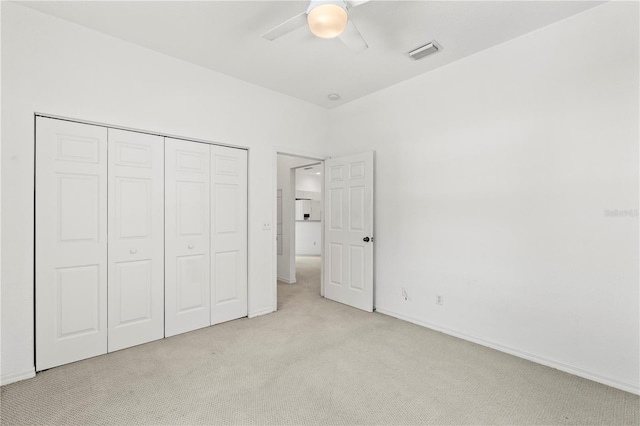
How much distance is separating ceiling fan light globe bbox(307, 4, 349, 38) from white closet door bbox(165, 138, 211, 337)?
77.2 inches

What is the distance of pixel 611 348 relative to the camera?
87.2 inches

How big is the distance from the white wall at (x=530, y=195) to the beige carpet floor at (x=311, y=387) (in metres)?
0.31

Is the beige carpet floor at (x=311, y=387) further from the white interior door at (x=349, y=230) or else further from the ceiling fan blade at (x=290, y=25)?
the ceiling fan blade at (x=290, y=25)

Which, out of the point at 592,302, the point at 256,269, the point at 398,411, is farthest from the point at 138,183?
the point at 592,302

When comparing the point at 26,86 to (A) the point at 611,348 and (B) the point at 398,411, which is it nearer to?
(B) the point at 398,411

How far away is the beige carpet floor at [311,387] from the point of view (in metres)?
1.86

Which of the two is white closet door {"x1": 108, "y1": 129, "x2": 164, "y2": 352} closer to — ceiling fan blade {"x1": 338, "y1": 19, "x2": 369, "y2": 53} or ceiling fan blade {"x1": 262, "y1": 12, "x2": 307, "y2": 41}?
ceiling fan blade {"x1": 262, "y1": 12, "x2": 307, "y2": 41}

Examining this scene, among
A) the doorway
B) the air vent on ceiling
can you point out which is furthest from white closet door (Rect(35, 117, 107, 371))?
the air vent on ceiling

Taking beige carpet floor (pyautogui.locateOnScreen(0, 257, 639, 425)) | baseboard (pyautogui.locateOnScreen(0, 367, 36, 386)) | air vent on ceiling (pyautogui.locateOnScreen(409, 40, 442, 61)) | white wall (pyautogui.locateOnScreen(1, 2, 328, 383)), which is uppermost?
air vent on ceiling (pyautogui.locateOnScreen(409, 40, 442, 61))

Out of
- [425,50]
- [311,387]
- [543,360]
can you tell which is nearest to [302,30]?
[425,50]

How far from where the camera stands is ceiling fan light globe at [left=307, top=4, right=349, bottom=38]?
1.75 metres

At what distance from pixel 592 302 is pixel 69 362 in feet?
13.7

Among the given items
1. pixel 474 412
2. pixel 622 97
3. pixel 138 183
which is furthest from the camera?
pixel 138 183

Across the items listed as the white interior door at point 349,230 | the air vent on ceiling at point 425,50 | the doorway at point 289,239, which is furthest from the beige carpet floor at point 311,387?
the air vent on ceiling at point 425,50
